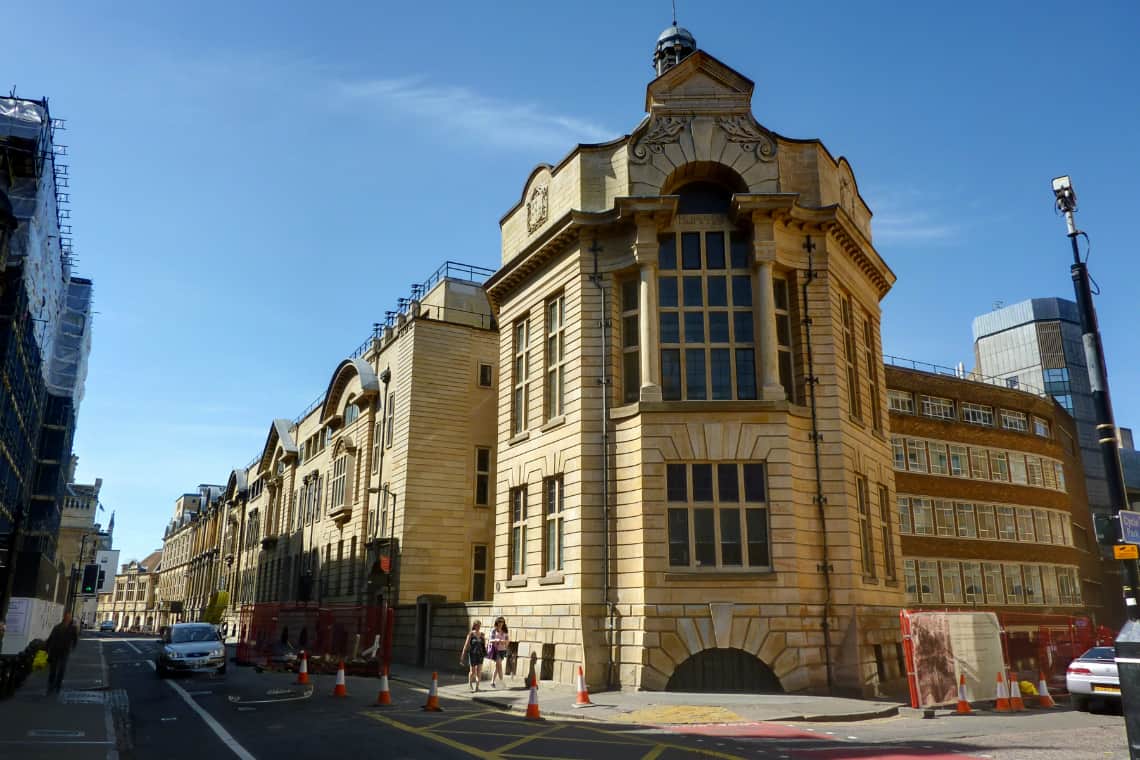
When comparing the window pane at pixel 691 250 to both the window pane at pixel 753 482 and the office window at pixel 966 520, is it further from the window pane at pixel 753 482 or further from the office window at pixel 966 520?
the office window at pixel 966 520

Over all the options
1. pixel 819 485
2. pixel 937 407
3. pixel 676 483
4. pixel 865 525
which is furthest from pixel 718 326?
pixel 937 407

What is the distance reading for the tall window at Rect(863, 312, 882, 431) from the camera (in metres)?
27.2

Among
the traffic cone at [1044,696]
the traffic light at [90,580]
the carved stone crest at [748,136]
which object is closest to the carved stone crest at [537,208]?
the carved stone crest at [748,136]

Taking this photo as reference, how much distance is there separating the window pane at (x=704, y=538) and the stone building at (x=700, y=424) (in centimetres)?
4

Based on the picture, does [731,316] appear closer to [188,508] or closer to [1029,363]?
[1029,363]

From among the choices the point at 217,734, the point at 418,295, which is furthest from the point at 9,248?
the point at 217,734

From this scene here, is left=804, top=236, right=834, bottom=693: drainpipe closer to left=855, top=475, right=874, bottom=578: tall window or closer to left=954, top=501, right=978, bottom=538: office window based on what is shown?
left=855, top=475, right=874, bottom=578: tall window

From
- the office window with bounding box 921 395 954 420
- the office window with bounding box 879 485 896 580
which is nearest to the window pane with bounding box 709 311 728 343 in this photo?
the office window with bounding box 879 485 896 580

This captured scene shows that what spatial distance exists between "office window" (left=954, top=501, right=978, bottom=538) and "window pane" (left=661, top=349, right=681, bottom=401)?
1007 inches

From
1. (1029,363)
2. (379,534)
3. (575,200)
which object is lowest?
(379,534)

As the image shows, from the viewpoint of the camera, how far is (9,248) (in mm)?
32344

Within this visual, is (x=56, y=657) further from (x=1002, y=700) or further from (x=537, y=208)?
(x=1002, y=700)

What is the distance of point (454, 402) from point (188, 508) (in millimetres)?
103042

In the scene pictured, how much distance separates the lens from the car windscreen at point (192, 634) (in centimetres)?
3048
